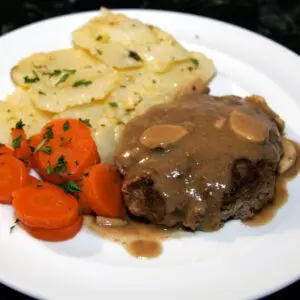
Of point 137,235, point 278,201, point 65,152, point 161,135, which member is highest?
point 161,135

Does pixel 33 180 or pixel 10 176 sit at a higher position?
pixel 10 176

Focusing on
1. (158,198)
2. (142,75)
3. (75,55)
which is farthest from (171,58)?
(158,198)

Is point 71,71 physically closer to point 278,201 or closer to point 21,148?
point 21,148

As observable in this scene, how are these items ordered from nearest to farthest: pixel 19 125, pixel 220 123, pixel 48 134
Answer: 1. pixel 220 123
2. pixel 48 134
3. pixel 19 125

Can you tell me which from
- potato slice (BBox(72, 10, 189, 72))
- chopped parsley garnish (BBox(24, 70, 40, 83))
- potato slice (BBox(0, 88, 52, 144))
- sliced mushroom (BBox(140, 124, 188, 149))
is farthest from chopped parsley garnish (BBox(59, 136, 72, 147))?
potato slice (BBox(72, 10, 189, 72))

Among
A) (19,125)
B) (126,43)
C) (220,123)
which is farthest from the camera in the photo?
(126,43)

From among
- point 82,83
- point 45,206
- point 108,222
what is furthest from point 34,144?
point 108,222

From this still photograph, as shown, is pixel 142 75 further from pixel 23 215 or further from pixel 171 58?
pixel 23 215
